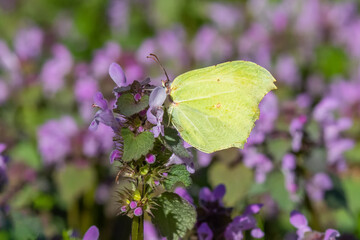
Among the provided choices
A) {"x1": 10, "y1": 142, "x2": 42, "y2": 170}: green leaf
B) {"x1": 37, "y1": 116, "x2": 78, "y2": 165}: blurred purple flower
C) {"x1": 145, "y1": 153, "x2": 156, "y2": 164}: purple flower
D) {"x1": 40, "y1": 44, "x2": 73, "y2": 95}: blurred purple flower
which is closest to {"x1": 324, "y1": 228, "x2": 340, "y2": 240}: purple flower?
{"x1": 145, "y1": 153, "x2": 156, "y2": 164}: purple flower

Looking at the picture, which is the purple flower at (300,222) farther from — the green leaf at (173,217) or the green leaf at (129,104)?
the green leaf at (129,104)

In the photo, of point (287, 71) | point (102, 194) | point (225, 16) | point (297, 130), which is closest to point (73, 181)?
point (102, 194)

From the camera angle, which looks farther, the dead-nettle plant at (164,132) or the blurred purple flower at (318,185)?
Result: the blurred purple flower at (318,185)

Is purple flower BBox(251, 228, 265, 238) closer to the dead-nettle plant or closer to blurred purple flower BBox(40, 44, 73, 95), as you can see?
the dead-nettle plant

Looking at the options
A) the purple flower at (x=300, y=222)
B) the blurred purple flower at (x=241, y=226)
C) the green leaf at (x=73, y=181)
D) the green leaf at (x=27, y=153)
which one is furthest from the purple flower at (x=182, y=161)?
the green leaf at (x=27, y=153)

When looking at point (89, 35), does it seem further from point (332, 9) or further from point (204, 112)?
point (204, 112)

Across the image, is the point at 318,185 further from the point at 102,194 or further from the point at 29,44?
the point at 29,44

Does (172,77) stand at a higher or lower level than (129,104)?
lower
